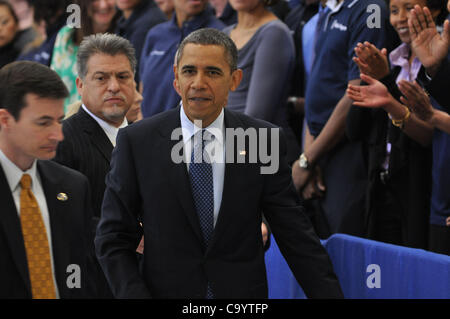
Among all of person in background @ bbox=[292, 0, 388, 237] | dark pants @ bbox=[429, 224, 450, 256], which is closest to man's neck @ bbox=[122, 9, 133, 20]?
person in background @ bbox=[292, 0, 388, 237]

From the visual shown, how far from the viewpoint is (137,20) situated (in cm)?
675

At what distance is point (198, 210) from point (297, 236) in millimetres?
415

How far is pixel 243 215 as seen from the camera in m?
3.02

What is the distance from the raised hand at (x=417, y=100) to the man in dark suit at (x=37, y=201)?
2.20m

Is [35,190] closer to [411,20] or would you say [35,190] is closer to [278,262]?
[278,262]

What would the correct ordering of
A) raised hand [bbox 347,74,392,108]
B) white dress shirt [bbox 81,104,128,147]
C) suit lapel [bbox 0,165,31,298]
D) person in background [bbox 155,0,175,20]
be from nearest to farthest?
1. suit lapel [bbox 0,165,31,298]
2. white dress shirt [bbox 81,104,128,147]
3. raised hand [bbox 347,74,392,108]
4. person in background [bbox 155,0,175,20]

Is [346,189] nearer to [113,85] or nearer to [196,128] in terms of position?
[113,85]

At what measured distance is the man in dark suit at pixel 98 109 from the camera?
3.76 metres

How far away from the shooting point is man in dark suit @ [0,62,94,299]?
2510mm

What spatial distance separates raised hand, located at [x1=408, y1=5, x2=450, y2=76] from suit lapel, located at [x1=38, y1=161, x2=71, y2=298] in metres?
2.52

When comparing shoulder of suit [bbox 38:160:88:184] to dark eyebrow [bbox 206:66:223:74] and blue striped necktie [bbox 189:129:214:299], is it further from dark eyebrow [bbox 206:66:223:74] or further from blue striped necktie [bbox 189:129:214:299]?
dark eyebrow [bbox 206:66:223:74]

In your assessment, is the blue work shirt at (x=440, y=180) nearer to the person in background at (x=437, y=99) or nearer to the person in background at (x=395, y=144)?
the person in background at (x=437, y=99)

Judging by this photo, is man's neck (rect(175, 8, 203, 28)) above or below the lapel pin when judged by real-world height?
above

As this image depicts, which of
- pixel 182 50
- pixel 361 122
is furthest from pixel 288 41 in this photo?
pixel 182 50
